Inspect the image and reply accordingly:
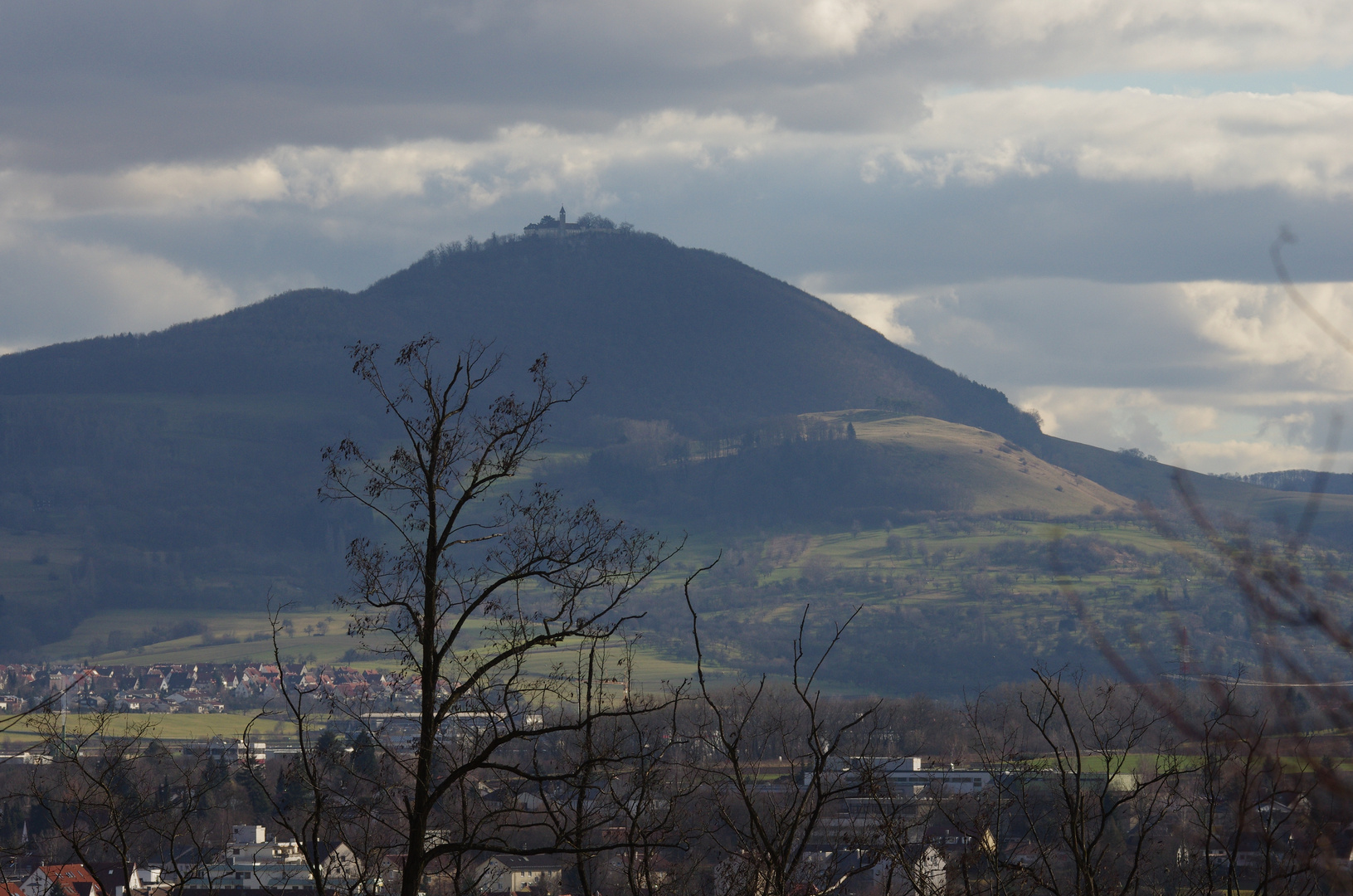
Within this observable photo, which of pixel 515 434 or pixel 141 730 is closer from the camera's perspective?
pixel 515 434

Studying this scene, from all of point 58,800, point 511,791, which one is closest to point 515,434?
point 511,791

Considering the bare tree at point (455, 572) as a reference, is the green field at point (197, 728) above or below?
below

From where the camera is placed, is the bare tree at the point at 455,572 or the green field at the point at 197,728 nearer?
the bare tree at the point at 455,572

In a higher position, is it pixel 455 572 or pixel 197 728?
pixel 455 572

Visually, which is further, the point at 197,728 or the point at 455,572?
the point at 197,728

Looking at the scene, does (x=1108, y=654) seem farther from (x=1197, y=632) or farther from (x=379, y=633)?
(x=1197, y=632)

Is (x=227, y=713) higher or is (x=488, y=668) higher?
(x=488, y=668)

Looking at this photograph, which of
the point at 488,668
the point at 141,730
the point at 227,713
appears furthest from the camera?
the point at 227,713

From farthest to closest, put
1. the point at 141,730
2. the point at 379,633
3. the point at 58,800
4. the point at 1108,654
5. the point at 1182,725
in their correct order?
the point at 141,730
the point at 379,633
the point at 58,800
the point at 1108,654
the point at 1182,725

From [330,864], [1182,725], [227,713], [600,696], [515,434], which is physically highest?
[515,434]

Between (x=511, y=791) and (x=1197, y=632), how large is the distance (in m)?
179

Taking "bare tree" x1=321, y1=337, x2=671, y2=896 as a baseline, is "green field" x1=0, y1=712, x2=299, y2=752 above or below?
below

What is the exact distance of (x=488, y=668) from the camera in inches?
521

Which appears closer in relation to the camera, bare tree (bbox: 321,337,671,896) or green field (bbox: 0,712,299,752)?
bare tree (bbox: 321,337,671,896)
